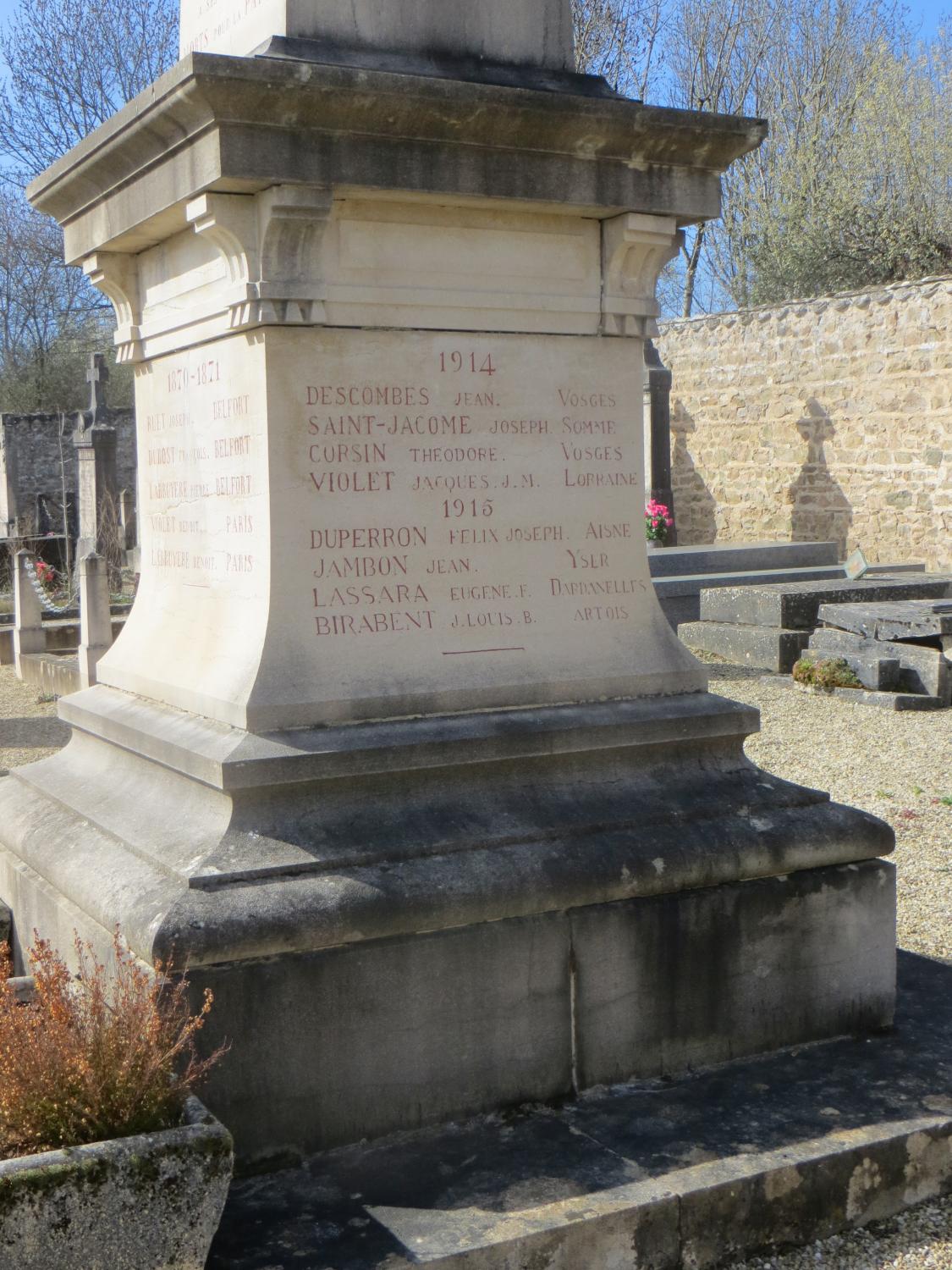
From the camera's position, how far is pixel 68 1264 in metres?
2.44

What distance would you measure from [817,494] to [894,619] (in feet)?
23.2

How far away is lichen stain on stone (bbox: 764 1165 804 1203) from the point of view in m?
3.03

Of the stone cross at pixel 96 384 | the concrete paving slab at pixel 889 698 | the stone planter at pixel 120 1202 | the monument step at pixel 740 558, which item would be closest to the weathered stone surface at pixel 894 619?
the concrete paving slab at pixel 889 698

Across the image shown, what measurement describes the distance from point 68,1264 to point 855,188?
22.3 m

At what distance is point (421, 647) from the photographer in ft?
12.2

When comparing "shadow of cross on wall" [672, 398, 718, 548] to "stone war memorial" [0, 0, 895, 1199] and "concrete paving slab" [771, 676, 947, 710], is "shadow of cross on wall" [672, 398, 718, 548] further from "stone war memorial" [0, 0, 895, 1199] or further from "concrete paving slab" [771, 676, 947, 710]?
"stone war memorial" [0, 0, 895, 1199]

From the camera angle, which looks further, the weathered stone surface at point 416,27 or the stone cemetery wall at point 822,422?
the stone cemetery wall at point 822,422

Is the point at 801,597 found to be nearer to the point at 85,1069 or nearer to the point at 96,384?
the point at 85,1069

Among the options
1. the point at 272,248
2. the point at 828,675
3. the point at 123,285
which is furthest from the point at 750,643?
the point at 272,248

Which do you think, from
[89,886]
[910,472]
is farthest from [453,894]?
[910,472]

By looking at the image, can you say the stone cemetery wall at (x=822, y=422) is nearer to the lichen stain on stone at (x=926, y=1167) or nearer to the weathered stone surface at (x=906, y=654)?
the weathered stone surface at (x=906, y=654)

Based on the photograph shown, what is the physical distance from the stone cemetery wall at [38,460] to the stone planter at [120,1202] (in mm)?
25434

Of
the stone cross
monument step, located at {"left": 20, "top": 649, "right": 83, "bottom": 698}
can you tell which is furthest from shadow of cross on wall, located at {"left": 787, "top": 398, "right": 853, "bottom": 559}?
the stone cross

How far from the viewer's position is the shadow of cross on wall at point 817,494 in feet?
56.4
